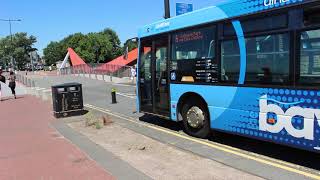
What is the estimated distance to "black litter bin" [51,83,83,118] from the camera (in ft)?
Result: 47.3

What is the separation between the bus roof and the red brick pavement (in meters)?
3.56

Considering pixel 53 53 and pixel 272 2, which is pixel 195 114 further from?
pixel 53 53

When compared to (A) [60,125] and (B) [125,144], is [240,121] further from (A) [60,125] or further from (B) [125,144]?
(A) [60,125]

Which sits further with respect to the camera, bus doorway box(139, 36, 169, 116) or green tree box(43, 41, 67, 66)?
green tree box(43, 41, 67, 66)

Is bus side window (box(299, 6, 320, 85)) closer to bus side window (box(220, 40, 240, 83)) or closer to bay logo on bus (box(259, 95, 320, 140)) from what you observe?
bay logo on bus (box(259, 95, 320, 140))

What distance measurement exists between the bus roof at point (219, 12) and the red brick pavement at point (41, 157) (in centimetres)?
356

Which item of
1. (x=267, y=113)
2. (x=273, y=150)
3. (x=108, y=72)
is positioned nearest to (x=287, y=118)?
(x=267, y=113)

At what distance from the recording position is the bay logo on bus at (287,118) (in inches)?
265

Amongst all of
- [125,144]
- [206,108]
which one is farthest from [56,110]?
[206,108]

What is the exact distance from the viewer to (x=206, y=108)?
9.45 metres

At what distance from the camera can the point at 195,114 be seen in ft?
32.0

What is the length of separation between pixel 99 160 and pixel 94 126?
414 cm

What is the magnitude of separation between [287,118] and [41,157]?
180 inches

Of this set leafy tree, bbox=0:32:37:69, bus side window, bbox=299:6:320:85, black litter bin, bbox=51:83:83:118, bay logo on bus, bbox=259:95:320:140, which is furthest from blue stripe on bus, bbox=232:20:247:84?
leafy tree, bbox=0:32:37:69
